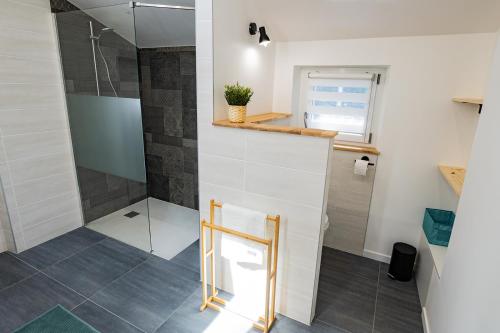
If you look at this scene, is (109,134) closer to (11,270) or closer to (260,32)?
(11,270)

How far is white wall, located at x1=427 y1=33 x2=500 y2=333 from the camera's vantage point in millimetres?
1044

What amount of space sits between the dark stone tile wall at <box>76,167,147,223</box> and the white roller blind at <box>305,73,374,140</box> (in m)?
1.97

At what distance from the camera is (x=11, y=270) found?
232cm

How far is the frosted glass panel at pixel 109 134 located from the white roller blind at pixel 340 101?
1.72 m

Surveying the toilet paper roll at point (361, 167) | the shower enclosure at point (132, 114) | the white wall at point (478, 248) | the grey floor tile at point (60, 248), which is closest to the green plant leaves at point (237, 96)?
the shower enclosure at point (132, 114)

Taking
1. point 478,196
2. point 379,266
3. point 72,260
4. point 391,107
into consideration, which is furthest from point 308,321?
point 72,260

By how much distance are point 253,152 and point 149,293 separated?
1.38 m

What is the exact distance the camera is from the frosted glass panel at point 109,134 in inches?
100

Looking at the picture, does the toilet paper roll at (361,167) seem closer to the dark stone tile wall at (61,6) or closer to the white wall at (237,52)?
the white wall at (237,52)

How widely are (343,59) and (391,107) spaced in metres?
0.60

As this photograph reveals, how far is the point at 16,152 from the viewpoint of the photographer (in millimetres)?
2395

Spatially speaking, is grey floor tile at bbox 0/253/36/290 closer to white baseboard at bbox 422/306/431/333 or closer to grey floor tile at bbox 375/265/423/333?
grey floor tile at bbox 375/265/423/333

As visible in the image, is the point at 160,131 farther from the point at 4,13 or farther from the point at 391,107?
the point at 391,107

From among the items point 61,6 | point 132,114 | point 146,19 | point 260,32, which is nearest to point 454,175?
point 260,32
